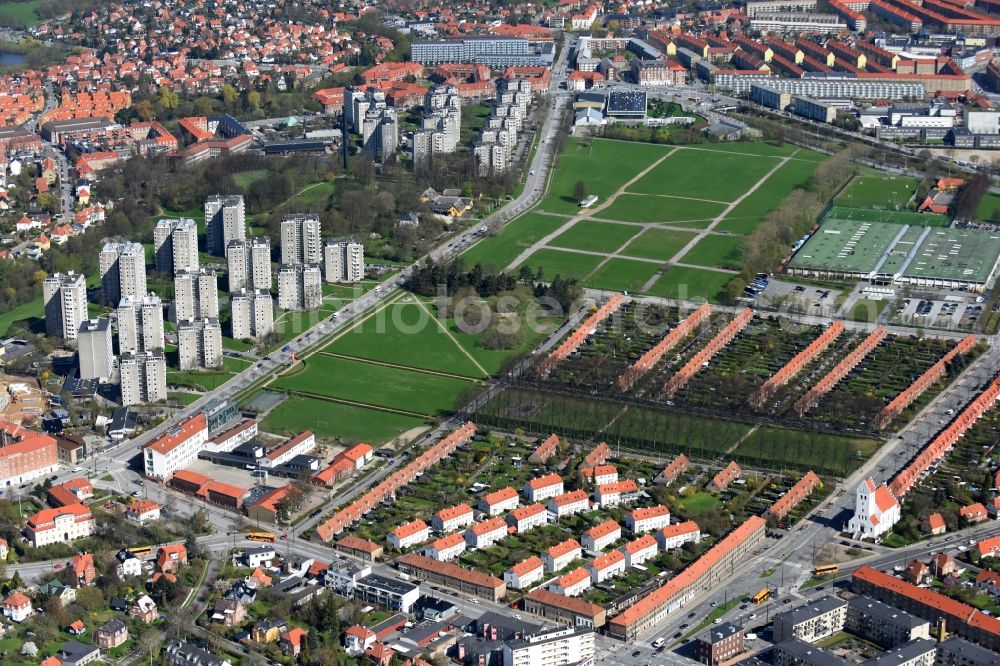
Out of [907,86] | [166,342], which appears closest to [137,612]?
[166,342]

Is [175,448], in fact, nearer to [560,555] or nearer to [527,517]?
[527,517]

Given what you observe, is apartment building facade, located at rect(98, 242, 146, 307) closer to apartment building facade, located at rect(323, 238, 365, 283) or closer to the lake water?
apartment building facade, located at rect(323, 238, 365, 283)

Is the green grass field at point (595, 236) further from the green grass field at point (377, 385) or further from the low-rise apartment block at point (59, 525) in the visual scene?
the low-rise apartment block at point (59, 525)

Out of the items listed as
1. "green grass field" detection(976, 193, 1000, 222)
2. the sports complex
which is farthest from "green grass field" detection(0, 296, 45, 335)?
"green grass field" detection(976, 193, 1000, 222)

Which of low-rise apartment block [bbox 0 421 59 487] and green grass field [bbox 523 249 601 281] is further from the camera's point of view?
green grass field [bbox 523 249 601 281]

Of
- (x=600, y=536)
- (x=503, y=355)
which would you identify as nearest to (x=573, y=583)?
(x=600, y=536)

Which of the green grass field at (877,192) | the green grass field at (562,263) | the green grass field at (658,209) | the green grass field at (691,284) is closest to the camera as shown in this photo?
the green grass field at (691,284)

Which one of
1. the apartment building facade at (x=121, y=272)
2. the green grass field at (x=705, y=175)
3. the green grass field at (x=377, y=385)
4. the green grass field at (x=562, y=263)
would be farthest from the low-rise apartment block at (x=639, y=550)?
the green grass field at (x=705, y=175)
